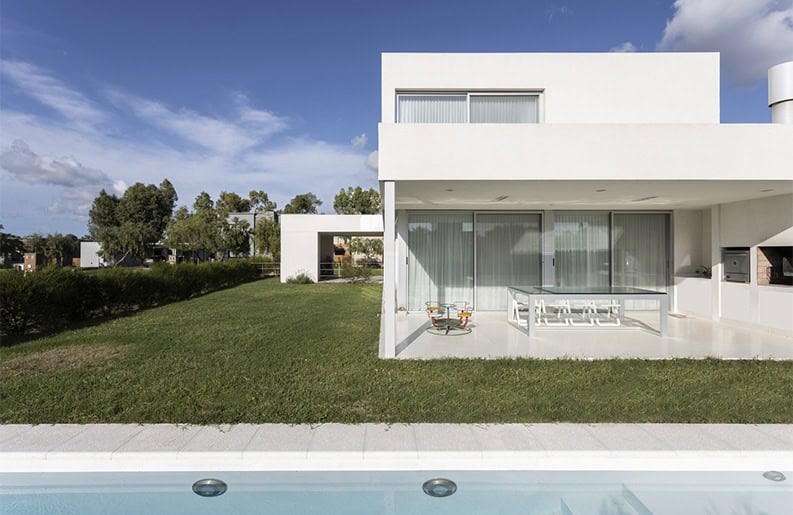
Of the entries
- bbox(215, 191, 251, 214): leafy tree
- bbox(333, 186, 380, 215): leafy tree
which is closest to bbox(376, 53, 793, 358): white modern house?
bbox(333, 186, 380, 215): leafy tree

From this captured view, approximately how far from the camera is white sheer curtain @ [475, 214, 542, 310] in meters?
11.8

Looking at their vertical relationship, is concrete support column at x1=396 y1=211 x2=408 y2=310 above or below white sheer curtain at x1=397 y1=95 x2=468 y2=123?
below

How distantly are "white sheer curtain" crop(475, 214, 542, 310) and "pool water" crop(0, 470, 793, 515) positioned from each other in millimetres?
8337

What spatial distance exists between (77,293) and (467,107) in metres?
11.4

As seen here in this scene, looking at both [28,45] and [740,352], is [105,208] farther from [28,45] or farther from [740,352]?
[740,352]

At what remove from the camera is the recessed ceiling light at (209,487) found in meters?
3.35

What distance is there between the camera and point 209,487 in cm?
341

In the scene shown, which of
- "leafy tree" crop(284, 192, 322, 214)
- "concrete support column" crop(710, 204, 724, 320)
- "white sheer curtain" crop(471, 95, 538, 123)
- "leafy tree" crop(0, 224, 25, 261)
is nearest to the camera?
"concrete support column" crop(710, 204, 724, 320)

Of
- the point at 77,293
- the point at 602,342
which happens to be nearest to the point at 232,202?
the point at 77,293

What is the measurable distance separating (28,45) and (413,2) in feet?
33.7

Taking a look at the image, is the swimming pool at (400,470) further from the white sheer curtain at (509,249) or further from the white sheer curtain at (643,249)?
the white sheer curtain at (643,249)

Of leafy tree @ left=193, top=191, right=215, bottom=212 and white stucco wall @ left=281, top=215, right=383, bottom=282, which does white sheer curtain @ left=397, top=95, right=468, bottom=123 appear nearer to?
white stucco wall @ left=281, top=215, right=383, bottom=282

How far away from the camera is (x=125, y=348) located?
805cm

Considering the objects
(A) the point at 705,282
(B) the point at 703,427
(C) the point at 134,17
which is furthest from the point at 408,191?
(C) the point at 134,17
